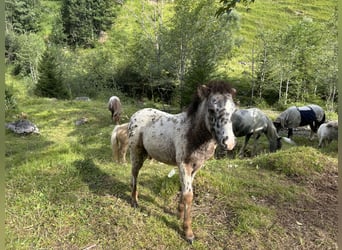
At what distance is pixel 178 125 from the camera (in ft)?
13.4

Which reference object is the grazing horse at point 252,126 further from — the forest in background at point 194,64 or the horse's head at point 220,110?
the horse's head at point 220,110

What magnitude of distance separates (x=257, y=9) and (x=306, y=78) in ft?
122

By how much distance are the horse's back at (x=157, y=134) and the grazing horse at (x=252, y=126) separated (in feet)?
21.6

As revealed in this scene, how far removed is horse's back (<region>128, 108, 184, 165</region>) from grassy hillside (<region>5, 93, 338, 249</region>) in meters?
0.89

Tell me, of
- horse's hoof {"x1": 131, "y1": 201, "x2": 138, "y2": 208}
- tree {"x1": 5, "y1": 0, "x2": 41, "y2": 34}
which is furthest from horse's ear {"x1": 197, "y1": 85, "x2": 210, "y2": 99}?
tree {"x1": 5, "y1": 0, "x2": 41, "y2": 34}

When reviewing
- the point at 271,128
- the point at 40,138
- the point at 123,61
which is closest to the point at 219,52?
the point at 123,61

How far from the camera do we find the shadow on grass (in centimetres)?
491

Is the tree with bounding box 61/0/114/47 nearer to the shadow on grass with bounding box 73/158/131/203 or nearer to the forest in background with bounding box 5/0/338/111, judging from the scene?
the forest in background with bounding box 5/0/338/111

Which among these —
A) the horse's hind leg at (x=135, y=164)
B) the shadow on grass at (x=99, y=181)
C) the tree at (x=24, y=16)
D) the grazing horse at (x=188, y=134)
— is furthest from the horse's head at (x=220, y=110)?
the tree at (x=24, y=16)

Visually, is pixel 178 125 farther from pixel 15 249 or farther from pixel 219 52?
pixel 219 52

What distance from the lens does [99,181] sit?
5238 mm

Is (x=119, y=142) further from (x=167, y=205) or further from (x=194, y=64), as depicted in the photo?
(x=194, y=64)

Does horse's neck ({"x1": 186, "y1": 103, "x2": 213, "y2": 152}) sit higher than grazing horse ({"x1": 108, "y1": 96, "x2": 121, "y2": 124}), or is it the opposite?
horse's neck ({"x1": 186, "y1": 103, "x2": 213, "y2": 152})

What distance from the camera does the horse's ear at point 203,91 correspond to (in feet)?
11.8
